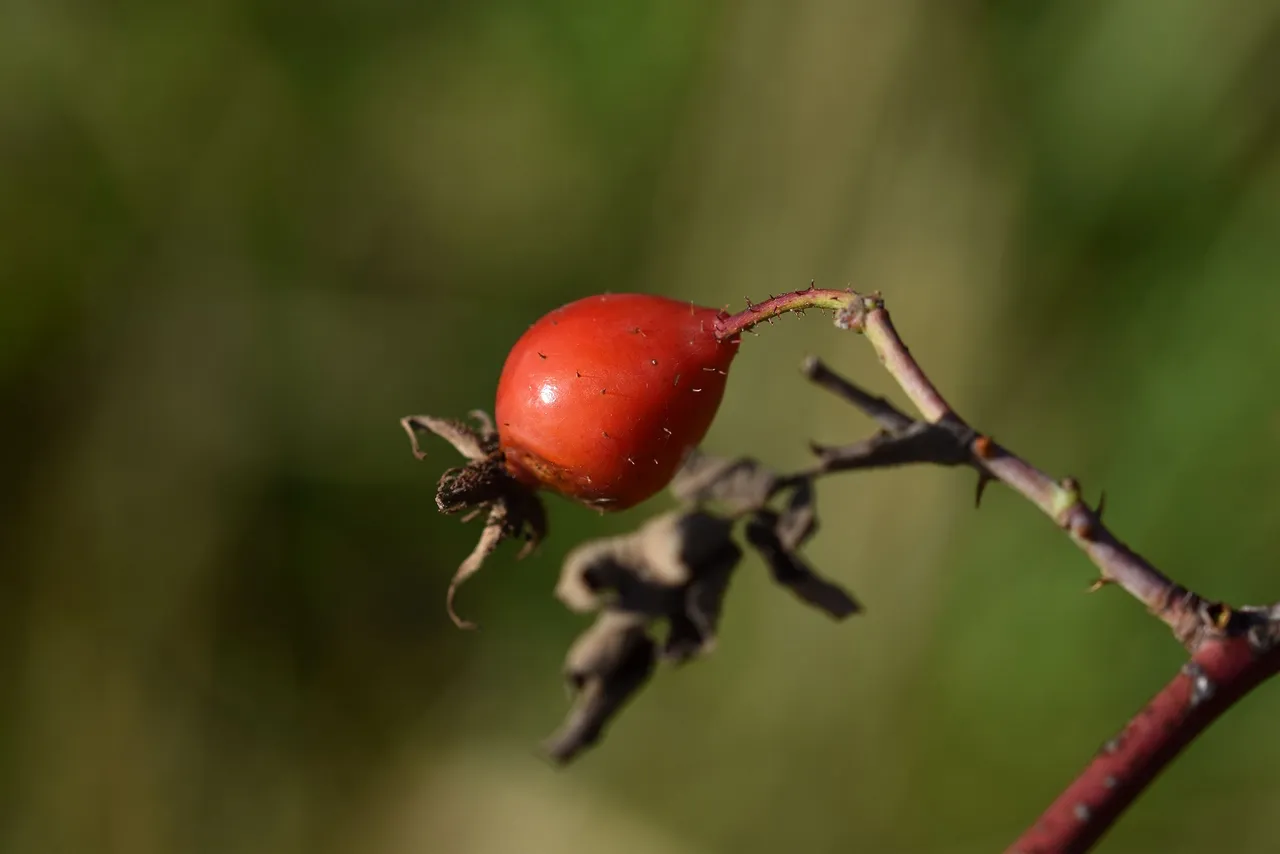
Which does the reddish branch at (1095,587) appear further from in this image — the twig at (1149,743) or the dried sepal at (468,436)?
the dried sepal at (468,436)

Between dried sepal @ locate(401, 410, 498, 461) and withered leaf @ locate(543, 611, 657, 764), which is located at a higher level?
dried sepal @ locate(401, 410, 498, 461)

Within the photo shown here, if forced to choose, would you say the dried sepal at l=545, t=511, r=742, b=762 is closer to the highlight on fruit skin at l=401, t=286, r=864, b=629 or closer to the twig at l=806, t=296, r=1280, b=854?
the highlight on fruit skin at l=401, t=286, r=864, b=629

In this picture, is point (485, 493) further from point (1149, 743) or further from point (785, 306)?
point (1149, 743)

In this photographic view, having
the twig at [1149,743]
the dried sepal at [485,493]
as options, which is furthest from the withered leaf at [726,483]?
the twig at [1149,743]

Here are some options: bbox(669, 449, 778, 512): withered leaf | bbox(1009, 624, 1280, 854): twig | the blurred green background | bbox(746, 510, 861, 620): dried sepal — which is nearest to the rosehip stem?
bbox(669, 449, 778, 512): withered leaf

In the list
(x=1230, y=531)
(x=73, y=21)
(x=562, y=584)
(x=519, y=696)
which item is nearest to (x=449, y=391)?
(x=519, y=696)
